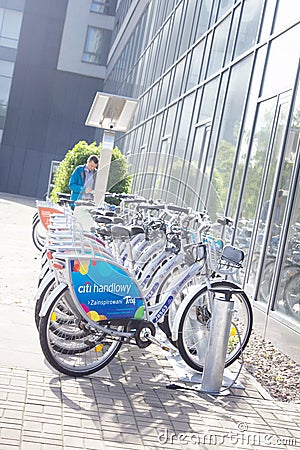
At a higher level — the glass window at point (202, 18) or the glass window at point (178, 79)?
the glass window at point (202, 18)

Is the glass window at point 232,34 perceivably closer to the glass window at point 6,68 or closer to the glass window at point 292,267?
the glass window at point 292,267

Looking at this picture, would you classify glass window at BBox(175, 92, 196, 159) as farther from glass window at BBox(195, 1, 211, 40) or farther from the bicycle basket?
the bicycle basket

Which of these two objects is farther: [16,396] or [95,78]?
[95,78]

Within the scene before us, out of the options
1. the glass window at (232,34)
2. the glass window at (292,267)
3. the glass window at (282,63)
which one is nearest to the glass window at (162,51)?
the glass window at (232,34)

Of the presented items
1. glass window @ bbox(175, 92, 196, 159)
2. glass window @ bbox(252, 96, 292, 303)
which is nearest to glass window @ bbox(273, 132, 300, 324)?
glass window @ bbox(252, 96, 292, 303)

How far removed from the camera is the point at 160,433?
14.8 feet

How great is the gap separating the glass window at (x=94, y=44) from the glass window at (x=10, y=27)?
3918mm

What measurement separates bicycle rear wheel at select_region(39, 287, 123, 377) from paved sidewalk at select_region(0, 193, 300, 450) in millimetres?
91

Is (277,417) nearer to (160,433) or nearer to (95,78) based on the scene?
(160,433)

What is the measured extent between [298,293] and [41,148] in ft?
118

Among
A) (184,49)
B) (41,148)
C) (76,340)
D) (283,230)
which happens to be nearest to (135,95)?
(184,49)

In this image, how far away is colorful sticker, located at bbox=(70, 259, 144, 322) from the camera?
18.0 ft

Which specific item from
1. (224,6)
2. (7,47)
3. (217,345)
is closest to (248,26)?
(224,6)

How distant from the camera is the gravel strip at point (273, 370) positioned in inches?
237
